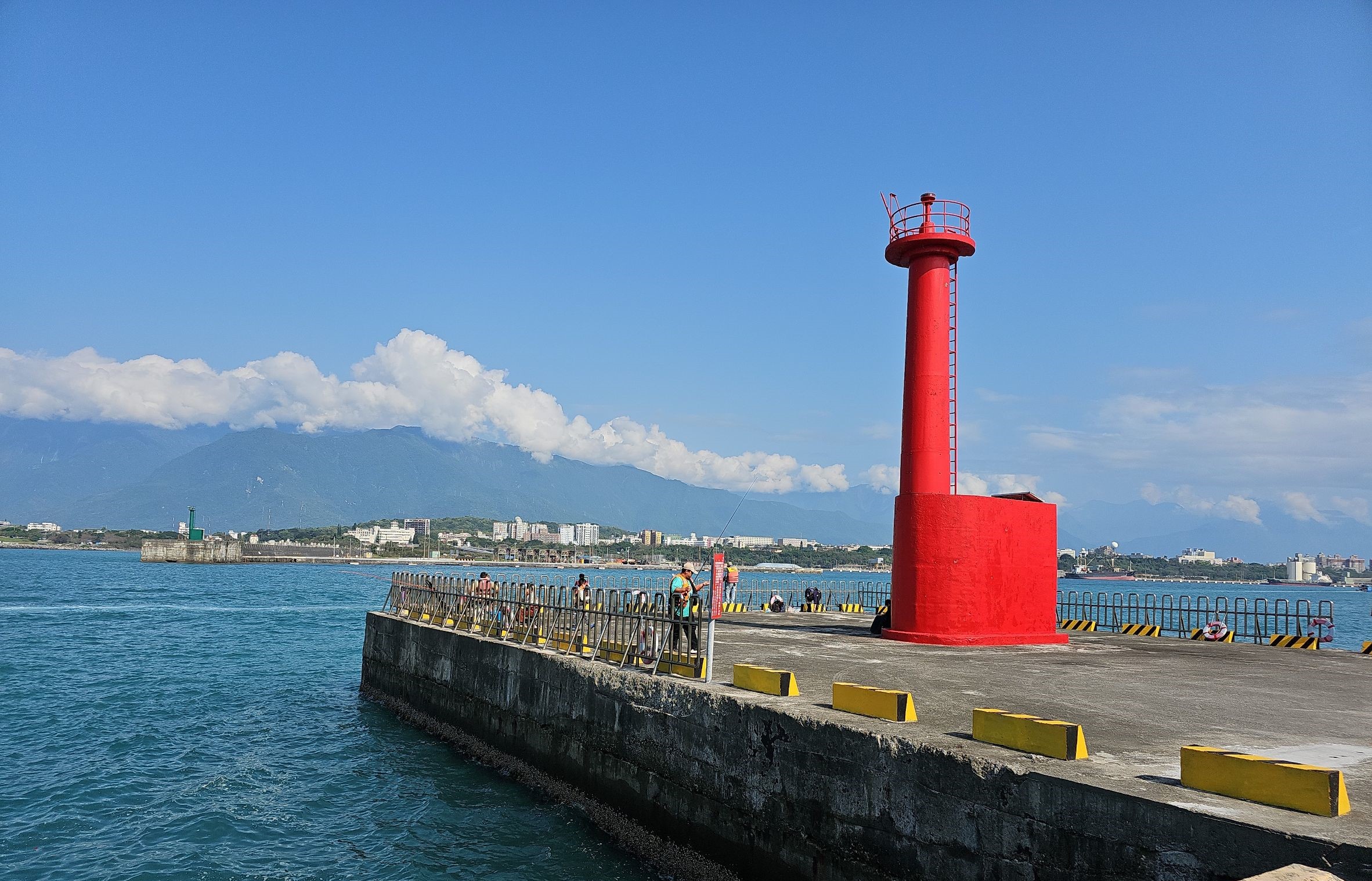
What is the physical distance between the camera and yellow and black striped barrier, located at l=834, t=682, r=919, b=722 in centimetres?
1044

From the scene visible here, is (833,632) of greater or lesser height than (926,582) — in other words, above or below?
below

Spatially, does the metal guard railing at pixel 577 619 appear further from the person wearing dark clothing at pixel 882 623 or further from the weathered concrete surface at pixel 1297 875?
the weathered concrete surface at pixel 1297 875

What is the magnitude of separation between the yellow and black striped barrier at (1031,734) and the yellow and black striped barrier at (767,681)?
10.6ft

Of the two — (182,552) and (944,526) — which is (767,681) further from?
(182,552)

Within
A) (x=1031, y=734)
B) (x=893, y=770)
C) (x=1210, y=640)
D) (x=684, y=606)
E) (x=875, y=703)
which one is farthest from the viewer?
(x=1210, y=640)

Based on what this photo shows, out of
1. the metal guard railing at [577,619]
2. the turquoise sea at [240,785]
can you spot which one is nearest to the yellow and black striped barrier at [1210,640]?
the metal guard railing at [577,619]

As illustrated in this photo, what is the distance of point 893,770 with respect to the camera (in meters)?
9.42

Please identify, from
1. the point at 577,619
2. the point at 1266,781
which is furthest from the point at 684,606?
the point at 1266,781

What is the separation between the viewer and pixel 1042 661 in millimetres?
17859

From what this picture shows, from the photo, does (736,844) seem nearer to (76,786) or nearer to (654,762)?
(654,762)

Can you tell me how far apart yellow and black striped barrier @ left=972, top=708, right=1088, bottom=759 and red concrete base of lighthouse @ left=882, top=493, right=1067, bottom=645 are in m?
10.9

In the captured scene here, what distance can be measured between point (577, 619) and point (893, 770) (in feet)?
31.2

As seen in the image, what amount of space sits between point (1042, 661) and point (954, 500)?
4.02 meters

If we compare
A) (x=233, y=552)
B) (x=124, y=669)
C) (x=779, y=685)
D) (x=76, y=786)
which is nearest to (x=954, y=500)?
(x=779, y=685)
